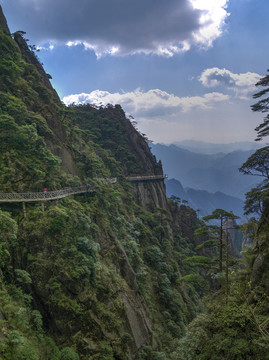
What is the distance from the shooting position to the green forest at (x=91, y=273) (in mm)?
10703

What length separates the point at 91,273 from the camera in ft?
60.0

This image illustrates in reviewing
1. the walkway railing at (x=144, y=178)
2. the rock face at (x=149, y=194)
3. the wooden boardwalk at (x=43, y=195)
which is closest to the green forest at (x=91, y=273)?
the wooden boardwalk at (x=43, y=195)

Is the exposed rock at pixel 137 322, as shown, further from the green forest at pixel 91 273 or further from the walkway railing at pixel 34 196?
the walkway railing at pixel 34 196

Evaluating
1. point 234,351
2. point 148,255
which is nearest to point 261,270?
point 234,351

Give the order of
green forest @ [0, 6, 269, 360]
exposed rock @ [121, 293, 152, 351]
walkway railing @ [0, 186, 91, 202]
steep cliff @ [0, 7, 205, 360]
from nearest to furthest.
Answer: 1. green forest @ [0, 6, 269, 360]
2. steep cliff @ [0, 7, 205, 360]
3. walkway railing @ [0, 186, 91, 202]
4. exposed rock @ [121, 293, 152, 351]

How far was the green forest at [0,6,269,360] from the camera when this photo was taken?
10.7 m

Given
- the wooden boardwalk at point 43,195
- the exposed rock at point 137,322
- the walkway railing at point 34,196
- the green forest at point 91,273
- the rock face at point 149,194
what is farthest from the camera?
the rock face at point 149,194

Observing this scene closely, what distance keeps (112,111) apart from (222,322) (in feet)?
210

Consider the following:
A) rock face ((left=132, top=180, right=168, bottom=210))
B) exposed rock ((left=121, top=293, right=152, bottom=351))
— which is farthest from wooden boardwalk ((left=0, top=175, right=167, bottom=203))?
rock face ((left=132, top=180, right=168, bottom=210))

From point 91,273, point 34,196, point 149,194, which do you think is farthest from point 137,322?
point 149,194

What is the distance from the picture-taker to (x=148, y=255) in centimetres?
3419

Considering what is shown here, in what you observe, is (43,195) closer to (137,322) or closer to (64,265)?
(64,265)

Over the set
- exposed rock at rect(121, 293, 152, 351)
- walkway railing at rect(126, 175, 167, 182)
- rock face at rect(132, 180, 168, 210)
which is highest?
walkway railing at rect(126, 175, 167, 182)

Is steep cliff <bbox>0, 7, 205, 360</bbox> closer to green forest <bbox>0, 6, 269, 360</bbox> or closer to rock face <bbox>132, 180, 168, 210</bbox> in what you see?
green forest <bbox>0, 6, 269, 360</bbox>
